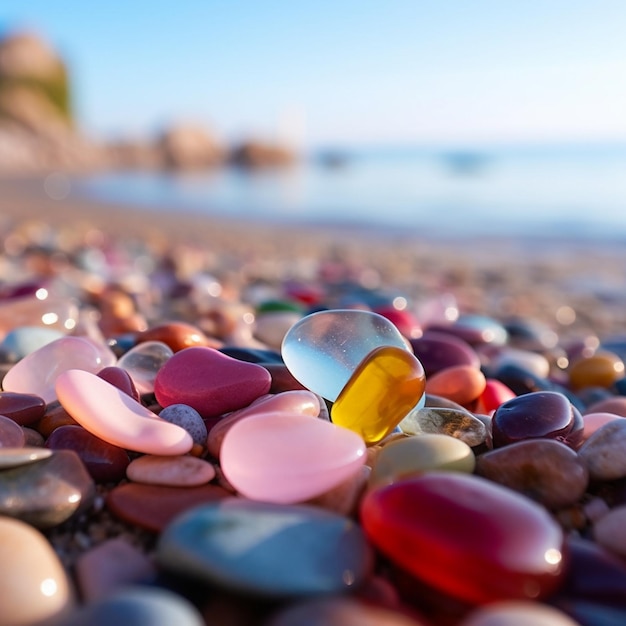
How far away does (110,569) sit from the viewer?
2.79ft

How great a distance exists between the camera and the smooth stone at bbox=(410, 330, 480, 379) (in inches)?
64.7

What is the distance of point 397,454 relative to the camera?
100cm

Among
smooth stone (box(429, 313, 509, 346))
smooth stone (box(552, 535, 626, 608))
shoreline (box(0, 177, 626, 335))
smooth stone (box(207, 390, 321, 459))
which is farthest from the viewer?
shoreline (box(0, 177, 626, 335))

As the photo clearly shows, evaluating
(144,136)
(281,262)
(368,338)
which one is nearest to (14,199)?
(281,262)

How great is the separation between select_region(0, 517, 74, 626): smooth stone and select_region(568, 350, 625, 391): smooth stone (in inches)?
59.0

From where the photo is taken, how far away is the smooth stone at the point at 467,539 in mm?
746

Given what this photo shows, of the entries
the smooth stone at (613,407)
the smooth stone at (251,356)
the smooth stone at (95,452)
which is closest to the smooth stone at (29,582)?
the smooth stone at (95,452)

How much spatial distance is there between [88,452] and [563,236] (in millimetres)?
6067

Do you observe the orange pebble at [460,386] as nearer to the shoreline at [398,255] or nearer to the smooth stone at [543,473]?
the smooth stone at [543,473]

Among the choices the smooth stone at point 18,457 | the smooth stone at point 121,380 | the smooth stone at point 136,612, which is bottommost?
the smooth stone at point 121,380

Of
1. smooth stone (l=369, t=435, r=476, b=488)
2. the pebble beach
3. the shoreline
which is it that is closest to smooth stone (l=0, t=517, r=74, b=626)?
the pebble beach

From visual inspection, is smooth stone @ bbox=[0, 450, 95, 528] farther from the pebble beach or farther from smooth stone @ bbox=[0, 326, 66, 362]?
smooth stone @ bbox=[0, 326, 66, 362]

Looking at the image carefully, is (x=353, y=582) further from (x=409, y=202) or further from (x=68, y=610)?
(x=409, y=202)

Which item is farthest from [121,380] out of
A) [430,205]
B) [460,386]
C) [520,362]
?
[430,205]
